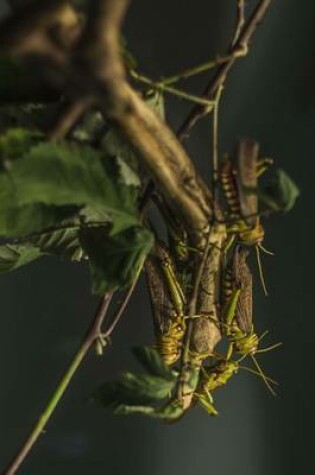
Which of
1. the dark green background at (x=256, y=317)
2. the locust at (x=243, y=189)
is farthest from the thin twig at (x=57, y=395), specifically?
the dark green background at (x=256, y=317)

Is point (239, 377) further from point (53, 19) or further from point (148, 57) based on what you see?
point (53, 19)

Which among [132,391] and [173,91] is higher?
[173,91]

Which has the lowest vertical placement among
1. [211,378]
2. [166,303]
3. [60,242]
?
[211,378]

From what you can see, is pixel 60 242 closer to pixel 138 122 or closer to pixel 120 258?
pixel 120 258

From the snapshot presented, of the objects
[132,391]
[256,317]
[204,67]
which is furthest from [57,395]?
[256,317]

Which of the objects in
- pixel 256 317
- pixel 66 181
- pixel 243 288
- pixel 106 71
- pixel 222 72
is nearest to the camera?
pixel 106 71

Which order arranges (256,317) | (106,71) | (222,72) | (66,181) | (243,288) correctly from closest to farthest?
1. (106,71)
2. (66,181)
3. (222,72)
4. (243,288)
5. (256,317)

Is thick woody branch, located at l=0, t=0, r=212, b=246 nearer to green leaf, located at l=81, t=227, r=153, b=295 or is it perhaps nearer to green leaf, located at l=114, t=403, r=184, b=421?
green leaf, located at l=81, t=227, r=153, b=295

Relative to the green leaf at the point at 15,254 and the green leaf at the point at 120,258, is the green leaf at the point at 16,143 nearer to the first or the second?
the green leaf at the point at 120,258
